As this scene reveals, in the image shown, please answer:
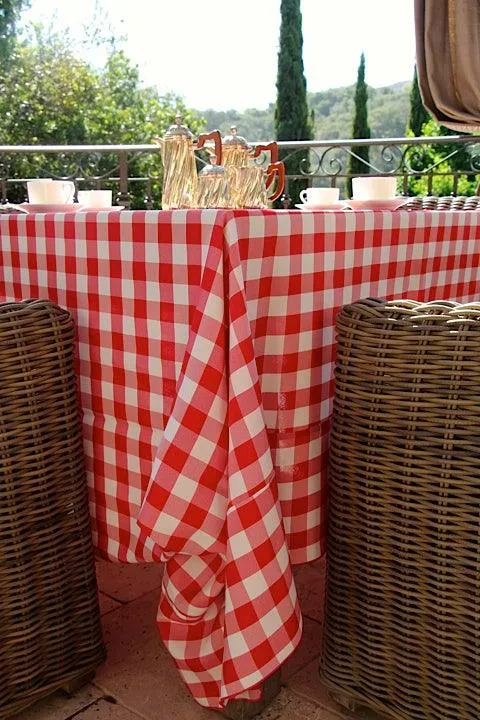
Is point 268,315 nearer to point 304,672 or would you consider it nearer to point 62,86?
point 304,672

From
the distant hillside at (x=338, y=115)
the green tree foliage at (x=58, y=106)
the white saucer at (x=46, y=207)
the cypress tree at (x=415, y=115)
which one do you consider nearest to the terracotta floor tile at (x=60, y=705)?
the white saucer at (x=46, y=207)

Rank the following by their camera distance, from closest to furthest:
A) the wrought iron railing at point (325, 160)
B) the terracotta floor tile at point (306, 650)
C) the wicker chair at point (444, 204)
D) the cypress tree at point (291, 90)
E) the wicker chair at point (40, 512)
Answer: the wicker chair at point (40, 512) → the terracotta floor tile at point (306, 650) → the wicker chair at point (444, 204) → the wrought iron railing at point (325, 160) → the cypress tree at point (291, 90)

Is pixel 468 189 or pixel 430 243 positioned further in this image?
pixel 468 189

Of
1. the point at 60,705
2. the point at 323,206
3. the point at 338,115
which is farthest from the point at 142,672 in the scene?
the point at 338,115

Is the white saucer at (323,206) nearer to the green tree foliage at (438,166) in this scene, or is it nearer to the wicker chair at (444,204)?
the wicker chair at (444,204)

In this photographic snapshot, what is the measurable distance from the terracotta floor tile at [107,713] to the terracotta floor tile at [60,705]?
0.02m

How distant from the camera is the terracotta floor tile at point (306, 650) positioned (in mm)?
1304

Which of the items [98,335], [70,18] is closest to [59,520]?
[98,335]

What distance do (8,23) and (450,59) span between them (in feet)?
36.1

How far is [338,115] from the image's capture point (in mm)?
12180

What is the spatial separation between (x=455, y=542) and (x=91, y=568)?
2.08ft

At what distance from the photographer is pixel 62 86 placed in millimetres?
11492

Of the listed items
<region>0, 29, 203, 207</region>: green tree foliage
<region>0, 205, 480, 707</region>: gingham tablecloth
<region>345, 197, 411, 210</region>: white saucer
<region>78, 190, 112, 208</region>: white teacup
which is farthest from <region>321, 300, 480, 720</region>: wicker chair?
<region>0, 29, 203, 207</region>: green tree foliage

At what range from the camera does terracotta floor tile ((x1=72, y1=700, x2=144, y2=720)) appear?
3.84 ft
